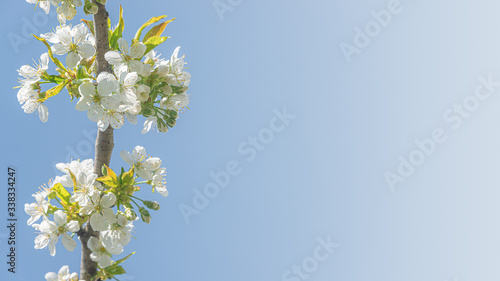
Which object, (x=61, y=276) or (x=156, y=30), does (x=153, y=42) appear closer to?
(x=156, y=30)

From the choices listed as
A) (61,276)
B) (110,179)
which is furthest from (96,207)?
(61,276)

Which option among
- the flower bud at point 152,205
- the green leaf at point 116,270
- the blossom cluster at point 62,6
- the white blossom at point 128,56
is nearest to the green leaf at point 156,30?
the white blossom at point 128,56

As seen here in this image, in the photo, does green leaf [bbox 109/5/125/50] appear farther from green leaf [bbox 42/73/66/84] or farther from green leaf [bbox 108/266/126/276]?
green leaf [bbox 108/266/126/276]

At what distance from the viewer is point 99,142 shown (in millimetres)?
1642

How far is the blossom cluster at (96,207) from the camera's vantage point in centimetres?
150

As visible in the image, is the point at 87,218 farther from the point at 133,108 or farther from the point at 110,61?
the point at 110,61

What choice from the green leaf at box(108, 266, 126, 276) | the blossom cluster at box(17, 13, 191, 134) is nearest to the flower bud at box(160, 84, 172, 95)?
the blossom cluster at box(17, 13, 191, 134)

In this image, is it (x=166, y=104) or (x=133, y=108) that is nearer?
(x=133, y=108)

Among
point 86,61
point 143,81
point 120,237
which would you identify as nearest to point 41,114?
point 86,61

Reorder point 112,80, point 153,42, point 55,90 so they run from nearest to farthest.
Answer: point 112,80 → point 55,90 → point 153,42

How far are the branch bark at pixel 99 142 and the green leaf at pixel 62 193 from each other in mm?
117

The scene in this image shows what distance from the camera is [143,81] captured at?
5.14 feet

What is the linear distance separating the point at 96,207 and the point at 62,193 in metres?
0.15

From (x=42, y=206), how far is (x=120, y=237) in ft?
0.95
